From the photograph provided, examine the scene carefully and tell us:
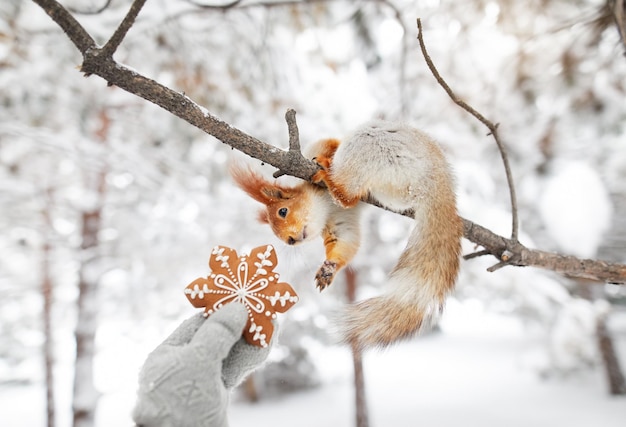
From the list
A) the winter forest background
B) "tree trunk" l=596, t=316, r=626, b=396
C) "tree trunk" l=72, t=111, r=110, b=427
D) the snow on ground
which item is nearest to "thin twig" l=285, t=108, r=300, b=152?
the winter forest background

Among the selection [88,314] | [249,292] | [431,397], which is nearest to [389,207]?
[249,292]

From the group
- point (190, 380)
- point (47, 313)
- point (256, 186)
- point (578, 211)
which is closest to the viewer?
point (190, 380)

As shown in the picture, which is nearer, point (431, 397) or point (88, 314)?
point (88, 314)

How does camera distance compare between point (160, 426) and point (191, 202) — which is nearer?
point (160, 426)

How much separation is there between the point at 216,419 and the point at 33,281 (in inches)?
96.4

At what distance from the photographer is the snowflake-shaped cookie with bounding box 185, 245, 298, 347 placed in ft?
1.76

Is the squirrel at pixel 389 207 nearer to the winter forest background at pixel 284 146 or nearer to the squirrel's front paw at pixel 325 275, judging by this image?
the squirrel's front paw at pixel 325 275

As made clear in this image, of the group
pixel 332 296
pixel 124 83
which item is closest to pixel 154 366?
pixel 124 83

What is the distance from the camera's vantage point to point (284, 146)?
1895mm

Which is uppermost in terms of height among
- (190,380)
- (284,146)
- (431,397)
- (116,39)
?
(284,146)

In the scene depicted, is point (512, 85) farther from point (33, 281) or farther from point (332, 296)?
point (33, 281)

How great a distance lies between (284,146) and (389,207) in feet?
4.24

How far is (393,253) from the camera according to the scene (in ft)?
8.62

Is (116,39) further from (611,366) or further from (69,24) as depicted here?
(611,366)
